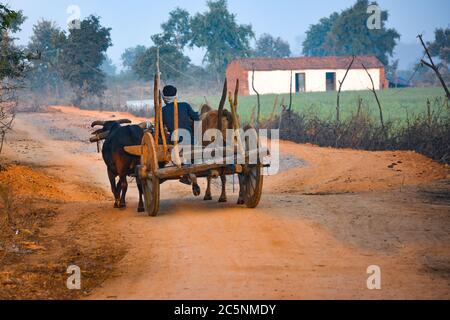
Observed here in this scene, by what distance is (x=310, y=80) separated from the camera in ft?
230

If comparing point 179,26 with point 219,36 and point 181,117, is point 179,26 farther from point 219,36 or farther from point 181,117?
point 181,117

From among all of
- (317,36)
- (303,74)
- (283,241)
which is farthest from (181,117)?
(317,36)

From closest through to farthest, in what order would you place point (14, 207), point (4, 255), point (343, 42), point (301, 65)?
point (4, 255), point (14, 207), point (301, 65), point (343, 42)

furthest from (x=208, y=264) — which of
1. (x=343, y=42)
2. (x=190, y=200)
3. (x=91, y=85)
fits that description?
(x=343, y=42)

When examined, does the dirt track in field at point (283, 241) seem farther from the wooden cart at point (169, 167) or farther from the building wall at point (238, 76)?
the building wall at point (238, 76)

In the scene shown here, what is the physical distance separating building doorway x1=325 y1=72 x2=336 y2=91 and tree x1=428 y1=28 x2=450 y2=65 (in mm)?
10888

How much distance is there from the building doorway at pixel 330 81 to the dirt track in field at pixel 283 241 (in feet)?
182

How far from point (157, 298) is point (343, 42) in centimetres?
8202

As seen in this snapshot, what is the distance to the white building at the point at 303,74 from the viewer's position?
219 feet

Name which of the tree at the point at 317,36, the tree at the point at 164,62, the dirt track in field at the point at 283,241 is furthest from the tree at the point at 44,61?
the dirt track in field at the point at 283,241

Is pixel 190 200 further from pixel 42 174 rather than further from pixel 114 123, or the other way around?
pixel 42 174

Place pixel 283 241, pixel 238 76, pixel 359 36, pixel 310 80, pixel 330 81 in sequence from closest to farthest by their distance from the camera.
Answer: pixel 283 241 < pixel 238 76 < pixel 310 80 < pixel 330 81 < pixel 359 36

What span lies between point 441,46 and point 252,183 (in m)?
69.1

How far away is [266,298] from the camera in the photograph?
21.0 feet
